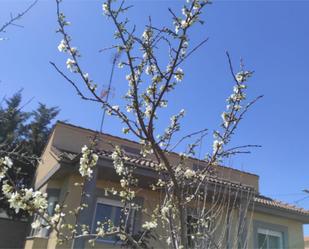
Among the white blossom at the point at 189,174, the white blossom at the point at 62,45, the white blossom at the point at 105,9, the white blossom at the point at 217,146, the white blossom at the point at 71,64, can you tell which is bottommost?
the white blossom at the point at 189,174

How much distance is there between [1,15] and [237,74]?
2.82 meters

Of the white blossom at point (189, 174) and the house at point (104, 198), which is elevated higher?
the house at point (104, 198)

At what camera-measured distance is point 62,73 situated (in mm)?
3818

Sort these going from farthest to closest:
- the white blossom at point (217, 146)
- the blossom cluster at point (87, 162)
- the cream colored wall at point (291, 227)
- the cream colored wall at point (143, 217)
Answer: the cream colored wall at point (291, 227) < the cream colored wall at point (143, 217) < the white blossom at point (217, 146) < the blossom cluster at point (87, 162)

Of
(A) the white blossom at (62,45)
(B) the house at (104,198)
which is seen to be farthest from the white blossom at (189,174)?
(B) the house at (104,198)

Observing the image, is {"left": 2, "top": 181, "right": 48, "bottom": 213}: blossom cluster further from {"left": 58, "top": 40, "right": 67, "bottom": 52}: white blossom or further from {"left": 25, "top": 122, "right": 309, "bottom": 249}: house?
{"left": 25, "top": 122, "right": 309, "bottom": 249}: house

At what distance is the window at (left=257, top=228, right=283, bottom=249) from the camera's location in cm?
1470

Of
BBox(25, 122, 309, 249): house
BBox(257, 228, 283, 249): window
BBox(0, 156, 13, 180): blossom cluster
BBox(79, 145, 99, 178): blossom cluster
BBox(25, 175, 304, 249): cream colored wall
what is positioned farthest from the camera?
BBox(257, 228, 283, 249): window

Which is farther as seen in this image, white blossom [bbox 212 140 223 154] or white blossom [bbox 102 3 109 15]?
white blossom [bbox 212 140 223 154]

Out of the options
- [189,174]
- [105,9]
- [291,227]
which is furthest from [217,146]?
[291,227]

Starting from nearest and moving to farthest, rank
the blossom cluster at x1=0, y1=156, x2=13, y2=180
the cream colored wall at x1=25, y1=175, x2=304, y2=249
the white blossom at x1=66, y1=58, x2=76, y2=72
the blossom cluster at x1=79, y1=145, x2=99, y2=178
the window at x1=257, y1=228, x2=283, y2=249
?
the blossom cluster at x1=0, y1=156, x2=13, y2=180
the white blossom at x1=66, y1=58, x2=76, y2=72
the blossom cluster at x1=79, y1=145, x2=99, y2=178
the cream colored wall at x1=25, y1=175, x2=304, y2=249
the window at x1=257, y1=228, x2=283, y2=249

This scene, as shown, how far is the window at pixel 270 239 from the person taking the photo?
14695 mm

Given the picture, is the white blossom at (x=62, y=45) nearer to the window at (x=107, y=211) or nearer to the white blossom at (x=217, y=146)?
the white blossom at (x=217, y=146)

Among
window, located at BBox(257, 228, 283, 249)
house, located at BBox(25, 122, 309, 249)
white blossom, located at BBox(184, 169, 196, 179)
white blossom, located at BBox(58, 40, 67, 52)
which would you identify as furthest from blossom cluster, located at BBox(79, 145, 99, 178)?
window, located at BBox(257, 228, 283, 249)
